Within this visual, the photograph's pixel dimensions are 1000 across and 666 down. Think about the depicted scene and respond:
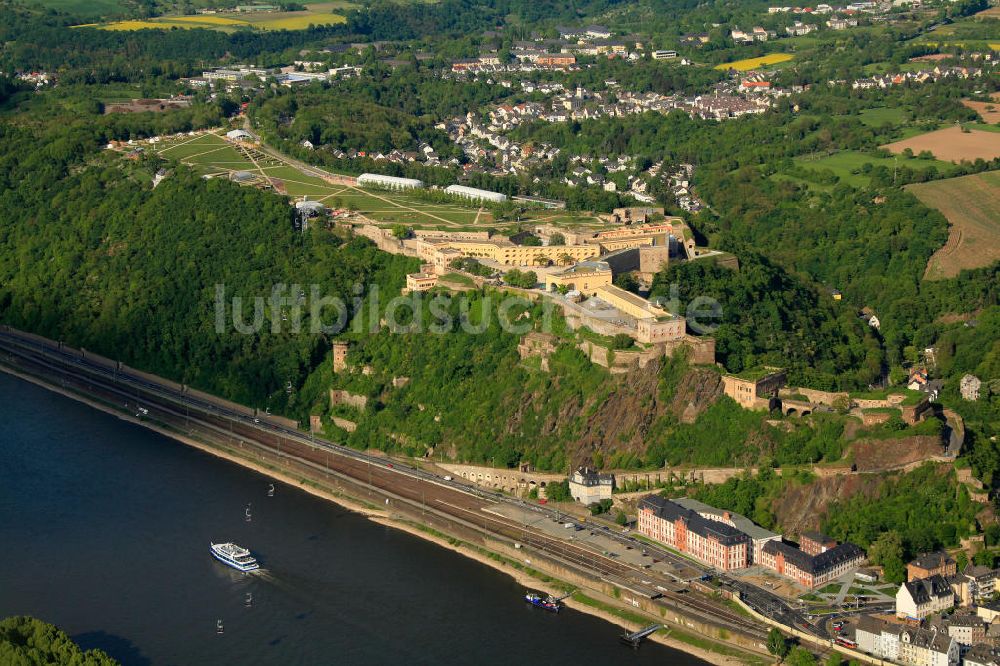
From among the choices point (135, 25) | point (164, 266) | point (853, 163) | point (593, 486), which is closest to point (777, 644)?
point (593, 486)

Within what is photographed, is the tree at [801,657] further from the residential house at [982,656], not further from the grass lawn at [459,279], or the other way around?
the grass lawn at [459,279]

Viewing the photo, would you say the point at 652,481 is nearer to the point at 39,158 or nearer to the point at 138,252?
the point at 138,252

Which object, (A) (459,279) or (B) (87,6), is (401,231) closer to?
(A) (459,279)

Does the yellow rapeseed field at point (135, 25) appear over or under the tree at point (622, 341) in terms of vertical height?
under

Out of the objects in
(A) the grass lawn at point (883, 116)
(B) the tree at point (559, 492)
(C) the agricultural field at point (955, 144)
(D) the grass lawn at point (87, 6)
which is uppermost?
(D) the grass lawn at point (87, 6)

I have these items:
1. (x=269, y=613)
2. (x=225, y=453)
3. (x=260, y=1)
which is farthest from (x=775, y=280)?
(x=260, y=1)

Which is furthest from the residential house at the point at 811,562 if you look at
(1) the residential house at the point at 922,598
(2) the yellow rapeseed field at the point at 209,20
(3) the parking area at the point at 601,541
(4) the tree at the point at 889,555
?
(2) the yellow rapeseed field at the point at 209,20

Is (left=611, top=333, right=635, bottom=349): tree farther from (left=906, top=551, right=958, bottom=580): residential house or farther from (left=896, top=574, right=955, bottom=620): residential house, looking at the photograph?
(left=896, top=574, right=955, bottom=620): residential house
